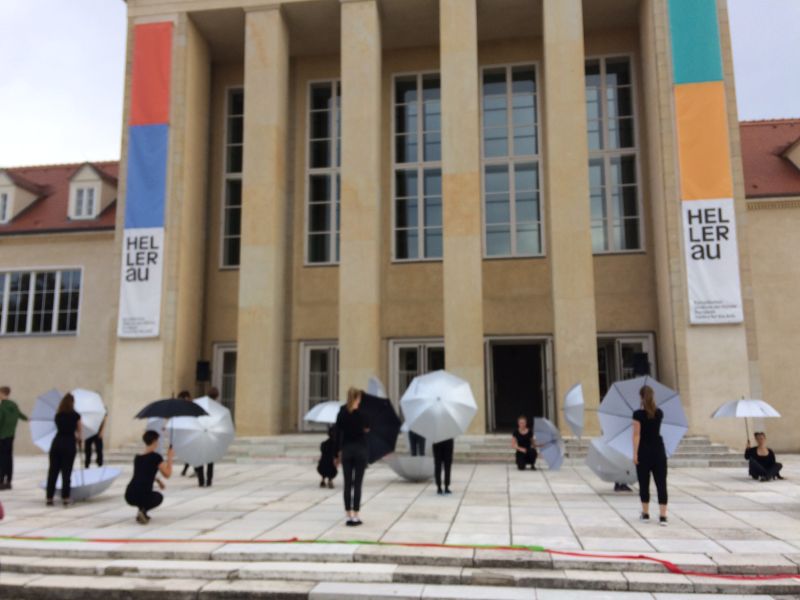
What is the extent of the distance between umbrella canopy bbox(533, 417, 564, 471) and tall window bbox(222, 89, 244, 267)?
12.1m

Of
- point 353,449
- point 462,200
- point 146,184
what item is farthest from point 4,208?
point 353,449

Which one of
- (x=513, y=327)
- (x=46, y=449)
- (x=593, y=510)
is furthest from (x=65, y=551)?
(x=513, y=327)

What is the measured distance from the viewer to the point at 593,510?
10.1m

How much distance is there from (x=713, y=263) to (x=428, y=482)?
9.92 meters

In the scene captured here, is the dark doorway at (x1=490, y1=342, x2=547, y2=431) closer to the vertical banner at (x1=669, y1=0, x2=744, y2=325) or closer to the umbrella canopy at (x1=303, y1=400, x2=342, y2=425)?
the vertical banner at (x1=669, y1=0, x2=744, y2=325)

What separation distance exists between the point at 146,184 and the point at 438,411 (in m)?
13.9

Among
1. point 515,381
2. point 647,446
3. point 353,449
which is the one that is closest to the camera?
point 353,449

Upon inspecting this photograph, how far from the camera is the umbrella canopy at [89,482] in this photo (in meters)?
11.3

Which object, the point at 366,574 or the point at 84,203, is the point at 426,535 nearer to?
the point at 366,574

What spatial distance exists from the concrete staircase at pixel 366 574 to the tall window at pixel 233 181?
15655mm

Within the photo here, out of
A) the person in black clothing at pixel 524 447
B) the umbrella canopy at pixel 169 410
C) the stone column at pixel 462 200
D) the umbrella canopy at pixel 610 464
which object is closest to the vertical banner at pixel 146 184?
the stone column at pixel 462 200

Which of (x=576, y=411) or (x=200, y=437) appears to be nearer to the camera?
(x=200, y=437)

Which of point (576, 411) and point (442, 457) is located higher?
point (576, 411)

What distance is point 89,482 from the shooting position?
11.5m
